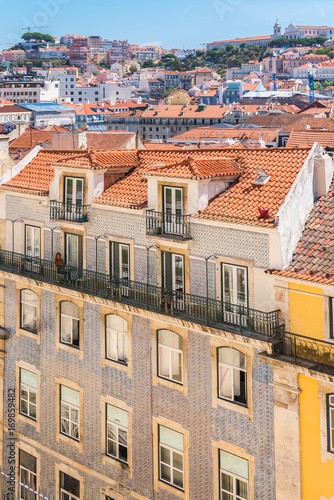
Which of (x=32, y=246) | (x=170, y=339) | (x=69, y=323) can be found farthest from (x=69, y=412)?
(x=32, y=246)

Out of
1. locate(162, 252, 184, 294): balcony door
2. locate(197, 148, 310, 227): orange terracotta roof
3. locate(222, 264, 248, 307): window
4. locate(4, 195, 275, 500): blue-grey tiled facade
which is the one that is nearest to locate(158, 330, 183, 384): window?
locate(4, 195, 275, 500): blue-grey tiled facade

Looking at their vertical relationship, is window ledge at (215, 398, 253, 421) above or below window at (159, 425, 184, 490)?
above

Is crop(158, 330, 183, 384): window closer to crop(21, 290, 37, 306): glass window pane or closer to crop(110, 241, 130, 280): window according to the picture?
crop(110, 241, 130, 280): window

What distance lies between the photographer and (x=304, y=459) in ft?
50.0

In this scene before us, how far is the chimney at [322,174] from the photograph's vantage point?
17.5 m

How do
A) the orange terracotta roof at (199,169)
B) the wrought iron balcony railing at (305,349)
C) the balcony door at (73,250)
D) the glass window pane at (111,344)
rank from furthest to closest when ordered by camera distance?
the balcony door at (73,250) < the glass window pane at (111,344) < the orange terracotta roof at (199,169) < the wrought iron balcony railing at (305,349)

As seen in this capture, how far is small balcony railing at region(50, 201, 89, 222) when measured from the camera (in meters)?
20.4

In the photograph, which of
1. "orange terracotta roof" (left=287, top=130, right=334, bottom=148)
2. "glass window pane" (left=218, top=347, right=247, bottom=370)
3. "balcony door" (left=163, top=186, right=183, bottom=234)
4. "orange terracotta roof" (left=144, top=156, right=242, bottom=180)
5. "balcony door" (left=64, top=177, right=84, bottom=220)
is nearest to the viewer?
"glass window pane" (left=218, top=347, right=247, bottom=370)

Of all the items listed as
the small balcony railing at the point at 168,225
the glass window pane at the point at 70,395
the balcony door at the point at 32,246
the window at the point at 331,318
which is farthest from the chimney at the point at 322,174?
the glass window pane at the point at 70,395

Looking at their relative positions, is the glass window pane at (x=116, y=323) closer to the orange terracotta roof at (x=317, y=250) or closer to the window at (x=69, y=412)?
the window at (x=69, y=412)

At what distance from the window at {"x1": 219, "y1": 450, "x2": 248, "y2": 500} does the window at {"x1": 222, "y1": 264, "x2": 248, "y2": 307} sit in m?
3.57

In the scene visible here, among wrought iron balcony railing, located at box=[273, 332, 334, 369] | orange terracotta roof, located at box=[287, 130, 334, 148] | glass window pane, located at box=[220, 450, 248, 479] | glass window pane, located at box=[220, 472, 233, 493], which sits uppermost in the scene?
orange terracotta roof, located at box=[287, 130, 334, 148]

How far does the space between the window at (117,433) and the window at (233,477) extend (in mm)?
3358

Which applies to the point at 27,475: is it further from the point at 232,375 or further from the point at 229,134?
the point at 229,134
